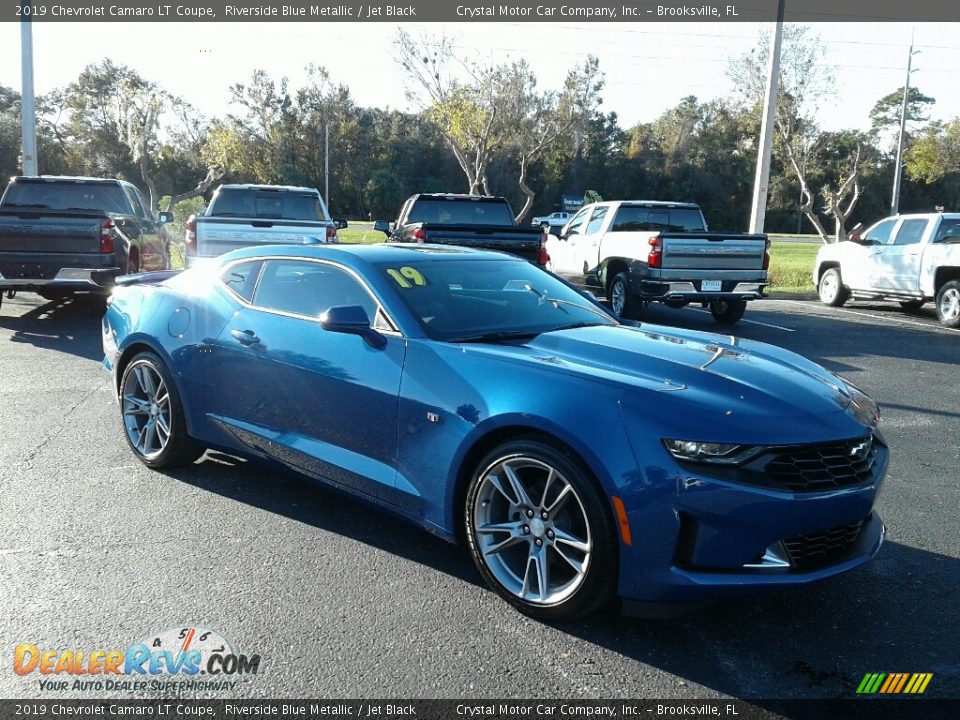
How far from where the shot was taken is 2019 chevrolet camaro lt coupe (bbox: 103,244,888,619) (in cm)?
325

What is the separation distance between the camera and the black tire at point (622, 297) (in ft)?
43.8

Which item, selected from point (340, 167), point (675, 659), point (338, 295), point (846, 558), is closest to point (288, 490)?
point (338, 295)

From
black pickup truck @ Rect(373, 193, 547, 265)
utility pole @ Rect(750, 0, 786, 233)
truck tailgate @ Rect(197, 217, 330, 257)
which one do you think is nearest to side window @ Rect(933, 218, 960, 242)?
utility pole @ Rect(750, 0, 786, 233)

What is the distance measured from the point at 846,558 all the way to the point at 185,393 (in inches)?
147

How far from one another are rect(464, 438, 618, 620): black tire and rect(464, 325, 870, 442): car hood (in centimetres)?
39

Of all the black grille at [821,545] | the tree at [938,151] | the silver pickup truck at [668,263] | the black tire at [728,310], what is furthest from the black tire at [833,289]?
the tree at [938,151]

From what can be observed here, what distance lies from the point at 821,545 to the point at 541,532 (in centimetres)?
111

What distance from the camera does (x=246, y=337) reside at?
4.86 m

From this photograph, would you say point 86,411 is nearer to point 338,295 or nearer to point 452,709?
point 338,295

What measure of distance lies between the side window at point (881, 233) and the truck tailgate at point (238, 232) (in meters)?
9.89

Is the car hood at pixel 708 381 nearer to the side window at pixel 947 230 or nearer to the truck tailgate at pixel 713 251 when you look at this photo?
the truck tailgate at pixel 713 251

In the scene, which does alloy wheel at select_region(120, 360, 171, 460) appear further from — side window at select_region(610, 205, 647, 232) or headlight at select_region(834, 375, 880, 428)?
side window at select_region(610, 205, 647, 232)

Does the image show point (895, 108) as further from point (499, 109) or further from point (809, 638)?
point (809, 638)

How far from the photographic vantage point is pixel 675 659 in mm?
3297
